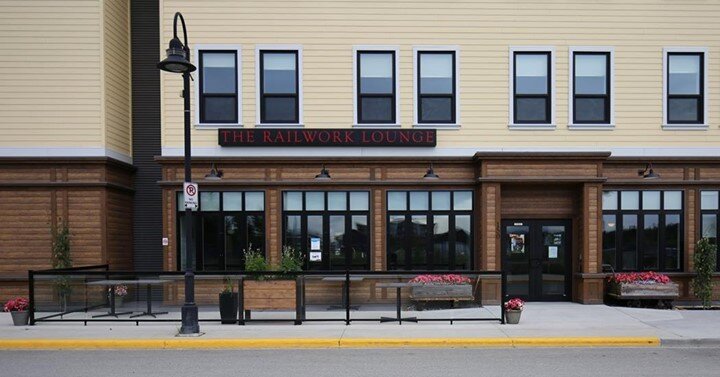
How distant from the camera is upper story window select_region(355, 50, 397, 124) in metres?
15.4

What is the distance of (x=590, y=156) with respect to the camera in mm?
14492

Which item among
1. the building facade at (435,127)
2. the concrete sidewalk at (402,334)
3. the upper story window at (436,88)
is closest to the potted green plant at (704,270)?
the building facade at (435,127)

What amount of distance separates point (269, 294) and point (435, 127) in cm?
682

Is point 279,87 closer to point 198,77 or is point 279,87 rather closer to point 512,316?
point 198,77

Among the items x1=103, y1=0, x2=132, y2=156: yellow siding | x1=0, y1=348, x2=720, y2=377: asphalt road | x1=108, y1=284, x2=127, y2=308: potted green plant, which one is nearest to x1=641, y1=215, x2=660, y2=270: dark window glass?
x1=0, y1=348, x2=720, y2=377: asphalt road

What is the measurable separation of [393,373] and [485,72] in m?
9.93

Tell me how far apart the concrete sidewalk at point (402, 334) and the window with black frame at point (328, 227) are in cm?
331

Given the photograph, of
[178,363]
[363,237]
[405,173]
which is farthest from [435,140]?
[178,363]

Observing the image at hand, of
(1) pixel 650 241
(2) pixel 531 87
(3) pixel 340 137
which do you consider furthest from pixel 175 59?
(1) pixel 650 241

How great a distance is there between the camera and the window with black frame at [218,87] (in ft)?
50.0

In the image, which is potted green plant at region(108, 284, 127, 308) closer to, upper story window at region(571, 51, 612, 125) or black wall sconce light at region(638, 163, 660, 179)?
upper story window at region(571, 51, 612, 125)

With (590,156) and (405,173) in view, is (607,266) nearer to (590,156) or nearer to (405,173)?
(590,156)

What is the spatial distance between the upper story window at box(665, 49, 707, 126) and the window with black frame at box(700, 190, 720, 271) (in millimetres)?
2170

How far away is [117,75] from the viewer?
50.8 feet
